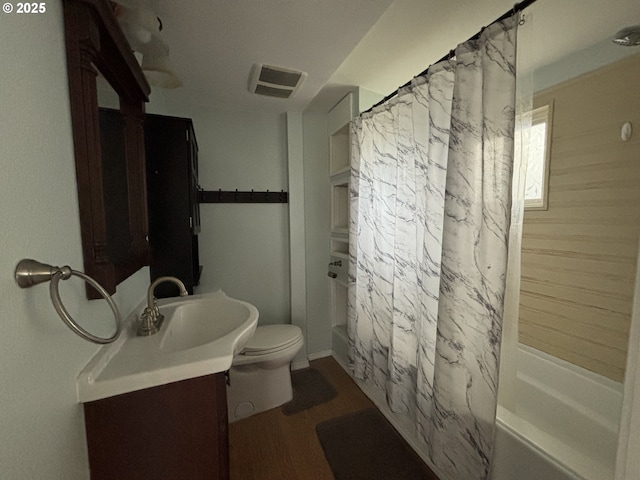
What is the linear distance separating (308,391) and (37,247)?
6.39ft

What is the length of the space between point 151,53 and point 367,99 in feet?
4.62

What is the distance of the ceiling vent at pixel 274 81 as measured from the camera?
57.9 inches

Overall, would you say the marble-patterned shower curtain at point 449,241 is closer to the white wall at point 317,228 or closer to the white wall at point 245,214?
the white wall at point 317,228

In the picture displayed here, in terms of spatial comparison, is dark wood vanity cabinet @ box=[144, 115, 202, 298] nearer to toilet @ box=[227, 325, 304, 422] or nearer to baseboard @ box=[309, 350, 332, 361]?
toilet @ box=[227, 325, 304, 422]

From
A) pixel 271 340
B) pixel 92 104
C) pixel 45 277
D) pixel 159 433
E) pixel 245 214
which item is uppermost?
pixel 92 104

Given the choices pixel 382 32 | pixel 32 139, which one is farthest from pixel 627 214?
pixel 32 139

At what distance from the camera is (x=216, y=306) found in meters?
1.27

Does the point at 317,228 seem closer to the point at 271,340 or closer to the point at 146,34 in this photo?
the point at 271,340

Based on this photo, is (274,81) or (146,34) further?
(274,81)

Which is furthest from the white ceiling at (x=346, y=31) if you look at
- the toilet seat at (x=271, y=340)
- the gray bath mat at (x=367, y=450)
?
the gray bath mat at (x=367, y=450)

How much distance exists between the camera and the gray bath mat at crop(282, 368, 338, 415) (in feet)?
5.89

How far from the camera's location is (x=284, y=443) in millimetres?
1499

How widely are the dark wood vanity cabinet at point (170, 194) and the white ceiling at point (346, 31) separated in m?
0.41

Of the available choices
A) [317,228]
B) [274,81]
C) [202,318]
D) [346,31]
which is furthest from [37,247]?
[317,228]
